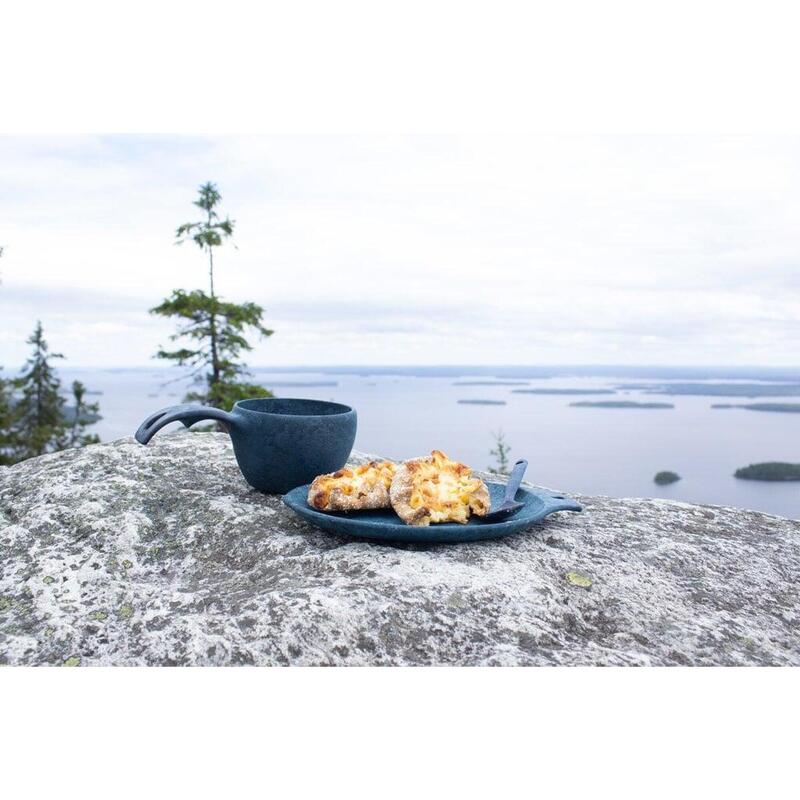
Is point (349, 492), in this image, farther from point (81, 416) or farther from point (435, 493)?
→ point (81, 416)

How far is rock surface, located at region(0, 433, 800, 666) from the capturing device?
2092 millimetres

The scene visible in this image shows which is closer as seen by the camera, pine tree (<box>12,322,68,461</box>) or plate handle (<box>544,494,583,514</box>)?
plate handle (<box>544,494,583,514</box>)

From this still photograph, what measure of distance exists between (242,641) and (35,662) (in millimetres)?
601

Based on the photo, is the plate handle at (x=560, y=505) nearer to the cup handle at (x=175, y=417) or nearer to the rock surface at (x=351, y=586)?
the rock surface at (x=351, y=586)

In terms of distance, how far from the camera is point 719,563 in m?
2.80

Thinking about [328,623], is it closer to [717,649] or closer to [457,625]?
[457,625]

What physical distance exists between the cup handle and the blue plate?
459 millimetres

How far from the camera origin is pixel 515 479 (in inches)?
122

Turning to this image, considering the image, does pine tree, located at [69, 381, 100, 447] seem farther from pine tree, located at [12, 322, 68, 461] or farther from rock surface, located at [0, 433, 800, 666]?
rock surface, located at [0, 433, 800, 666]

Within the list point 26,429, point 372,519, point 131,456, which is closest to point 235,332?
point 26,429

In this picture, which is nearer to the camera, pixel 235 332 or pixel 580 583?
pixel 580 583

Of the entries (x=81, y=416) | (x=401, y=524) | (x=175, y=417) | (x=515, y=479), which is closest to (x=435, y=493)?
(x=401, y=524)

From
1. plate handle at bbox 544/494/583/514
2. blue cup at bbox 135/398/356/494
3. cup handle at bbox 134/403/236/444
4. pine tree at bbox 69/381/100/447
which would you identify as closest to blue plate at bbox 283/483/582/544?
plate handle at bbox 544/494/583/514

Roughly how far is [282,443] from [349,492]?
0.47m
